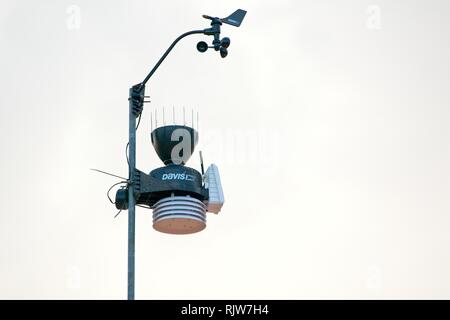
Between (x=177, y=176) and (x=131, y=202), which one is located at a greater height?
(x=177, y=176)

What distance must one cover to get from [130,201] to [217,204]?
243cm

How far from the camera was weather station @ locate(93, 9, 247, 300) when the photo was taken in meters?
28.2

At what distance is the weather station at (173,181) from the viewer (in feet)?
92.7

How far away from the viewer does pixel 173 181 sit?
28578 mm

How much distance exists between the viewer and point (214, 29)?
29438 mm

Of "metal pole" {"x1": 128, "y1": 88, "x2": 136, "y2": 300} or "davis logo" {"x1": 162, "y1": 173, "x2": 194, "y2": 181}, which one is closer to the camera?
"metal pole" {"x1": 128, "y1": 88, "x2": 136, "y2": 300}

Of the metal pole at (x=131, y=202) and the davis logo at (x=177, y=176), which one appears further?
the davis logo at (x=177, y=176)

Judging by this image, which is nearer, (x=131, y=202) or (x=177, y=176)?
(x=131, y=202)
